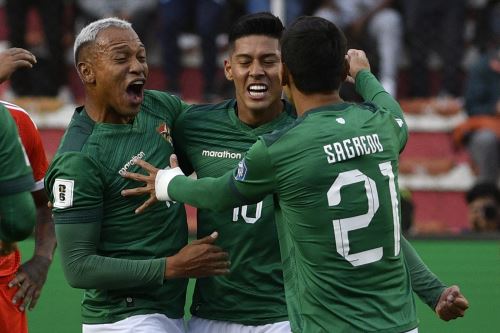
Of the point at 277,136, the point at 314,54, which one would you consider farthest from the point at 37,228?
the point at 314,54

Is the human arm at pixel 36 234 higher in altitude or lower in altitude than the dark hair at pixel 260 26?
lower

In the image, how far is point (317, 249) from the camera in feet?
15.0

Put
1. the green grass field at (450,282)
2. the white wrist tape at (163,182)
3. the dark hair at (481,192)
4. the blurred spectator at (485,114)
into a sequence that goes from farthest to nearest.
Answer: the blurred spectator at (485,114) < the dark hair at (481,192) < the green grass field at (450,282) < the white wrist tape at (163,182)

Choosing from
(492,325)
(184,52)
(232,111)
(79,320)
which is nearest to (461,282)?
(492,325)

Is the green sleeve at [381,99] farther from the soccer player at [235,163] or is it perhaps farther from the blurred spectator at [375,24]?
the blurred spectator at [375,24]

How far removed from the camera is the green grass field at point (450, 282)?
28.8ft

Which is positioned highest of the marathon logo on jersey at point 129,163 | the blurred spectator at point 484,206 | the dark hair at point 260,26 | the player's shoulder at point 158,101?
the dark hair at point 260,26

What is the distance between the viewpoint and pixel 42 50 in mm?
15273

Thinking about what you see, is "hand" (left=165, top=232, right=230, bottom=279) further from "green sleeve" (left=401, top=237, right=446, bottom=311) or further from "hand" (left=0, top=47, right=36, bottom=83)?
"hand" (left=0, top=47, right=36, bottom=83)

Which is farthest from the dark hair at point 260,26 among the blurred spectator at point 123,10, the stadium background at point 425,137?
the blurred spectator at point 123,10

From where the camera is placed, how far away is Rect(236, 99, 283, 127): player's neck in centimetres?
558

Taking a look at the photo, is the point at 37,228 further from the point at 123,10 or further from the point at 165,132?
the point at 123,10

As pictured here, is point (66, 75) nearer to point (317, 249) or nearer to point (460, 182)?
point (460, 182)

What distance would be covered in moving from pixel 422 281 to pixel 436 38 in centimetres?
982
